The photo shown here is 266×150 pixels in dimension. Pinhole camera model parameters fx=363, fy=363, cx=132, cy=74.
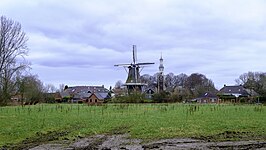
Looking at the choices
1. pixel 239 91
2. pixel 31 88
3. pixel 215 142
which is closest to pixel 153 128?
pixel 215 142

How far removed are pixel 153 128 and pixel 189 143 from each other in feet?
14.8

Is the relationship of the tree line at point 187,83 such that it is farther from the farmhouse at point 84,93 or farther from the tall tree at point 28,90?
the tall tree at point 28,90

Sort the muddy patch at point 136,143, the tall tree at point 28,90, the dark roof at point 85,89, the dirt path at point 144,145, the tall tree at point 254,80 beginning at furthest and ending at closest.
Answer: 1. the dark roof at point 85,89
2. the tall tree at point 254,80
3. the tall tree at point 28,90
4. the muddy patch at point 136,143
5. the dirt path at point 144,145

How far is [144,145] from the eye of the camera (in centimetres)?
1513

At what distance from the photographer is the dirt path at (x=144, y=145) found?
14523mm

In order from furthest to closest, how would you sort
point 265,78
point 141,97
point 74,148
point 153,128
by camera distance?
point 265,78
point 141,97
point 153,128
point 74,148

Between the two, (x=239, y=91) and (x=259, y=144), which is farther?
(x=239, y=91)

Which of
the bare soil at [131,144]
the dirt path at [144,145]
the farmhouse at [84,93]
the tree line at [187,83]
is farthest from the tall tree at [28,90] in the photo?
the tree line at [187,83]

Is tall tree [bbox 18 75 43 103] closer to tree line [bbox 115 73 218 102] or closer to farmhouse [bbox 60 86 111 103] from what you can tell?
farmhouse [bbox 60 86 111 103]

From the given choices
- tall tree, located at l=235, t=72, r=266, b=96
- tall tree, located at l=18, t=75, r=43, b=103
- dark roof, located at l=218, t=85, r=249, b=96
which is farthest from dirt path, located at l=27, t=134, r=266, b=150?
dark roof, located at l=218, t=85, r=249, b=96

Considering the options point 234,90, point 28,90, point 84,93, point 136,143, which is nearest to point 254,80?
point 234,90

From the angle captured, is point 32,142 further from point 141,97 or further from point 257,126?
point 141,97

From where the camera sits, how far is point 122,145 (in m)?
15.4

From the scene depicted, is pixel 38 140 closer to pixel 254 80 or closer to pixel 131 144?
pixel 131 144
